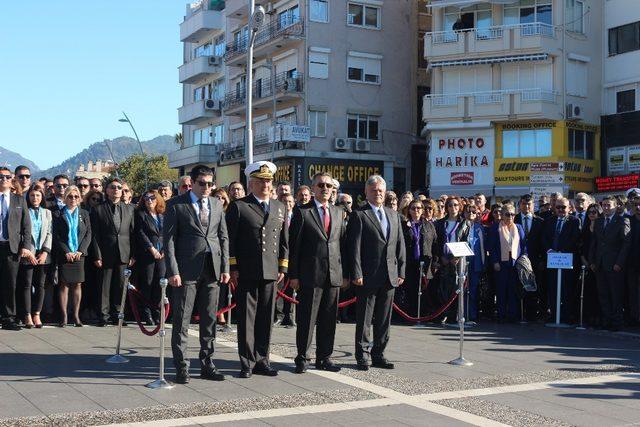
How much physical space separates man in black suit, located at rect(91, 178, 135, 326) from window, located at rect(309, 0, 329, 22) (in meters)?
32.0

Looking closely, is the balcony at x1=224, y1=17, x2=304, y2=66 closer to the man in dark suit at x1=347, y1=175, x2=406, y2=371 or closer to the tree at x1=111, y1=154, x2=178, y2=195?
the tree at x1=111, y1=154, x2=178, y2=195

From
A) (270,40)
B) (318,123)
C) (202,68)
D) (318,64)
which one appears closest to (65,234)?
(318,123)

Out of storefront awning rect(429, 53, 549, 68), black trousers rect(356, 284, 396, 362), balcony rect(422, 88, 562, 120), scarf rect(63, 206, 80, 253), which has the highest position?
storefront awning rect(429, 53, 549, 68)

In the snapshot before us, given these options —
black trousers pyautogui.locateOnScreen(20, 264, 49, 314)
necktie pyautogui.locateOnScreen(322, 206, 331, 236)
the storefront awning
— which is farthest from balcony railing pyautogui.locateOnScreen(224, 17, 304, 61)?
necktie pyautogui.locateOnScreen(322, 206, 331, 236)

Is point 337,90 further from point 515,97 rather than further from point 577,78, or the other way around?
point 577,78

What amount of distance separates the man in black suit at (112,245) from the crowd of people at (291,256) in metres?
0.02

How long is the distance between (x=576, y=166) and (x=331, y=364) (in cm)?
3181

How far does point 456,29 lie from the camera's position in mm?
40969

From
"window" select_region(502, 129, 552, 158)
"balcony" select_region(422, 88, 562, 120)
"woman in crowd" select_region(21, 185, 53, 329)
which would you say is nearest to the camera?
"woman in crowd" select_region(21, 185, 53, 329)

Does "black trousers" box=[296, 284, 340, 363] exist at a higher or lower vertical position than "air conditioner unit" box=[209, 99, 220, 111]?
lower

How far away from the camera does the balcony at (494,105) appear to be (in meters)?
→ 38.3

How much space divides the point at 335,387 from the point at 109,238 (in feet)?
19.3

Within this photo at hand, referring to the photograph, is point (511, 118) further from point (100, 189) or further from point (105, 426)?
point (105, 426)

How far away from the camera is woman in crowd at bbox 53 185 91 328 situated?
12.8 m
